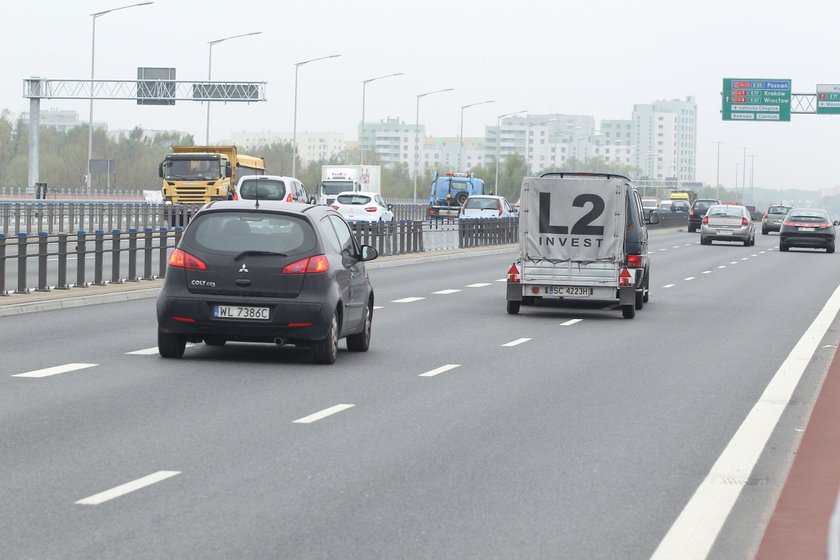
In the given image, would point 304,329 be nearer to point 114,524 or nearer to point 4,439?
point 4,439

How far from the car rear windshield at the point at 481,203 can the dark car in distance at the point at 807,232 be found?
1141cm

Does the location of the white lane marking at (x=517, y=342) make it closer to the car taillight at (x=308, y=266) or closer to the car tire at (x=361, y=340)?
the car tire at (x=361, y=340)

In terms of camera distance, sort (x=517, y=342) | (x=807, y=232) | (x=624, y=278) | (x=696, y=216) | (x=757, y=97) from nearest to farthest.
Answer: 1. (x=517, y=342)
2. (x=624, y=278)
3. (x=807, y=232)
4. (x=696, y=216)
5. (x=757, y=97)

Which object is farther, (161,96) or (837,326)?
(161,96)

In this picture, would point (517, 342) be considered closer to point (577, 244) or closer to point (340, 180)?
point (577, 244)

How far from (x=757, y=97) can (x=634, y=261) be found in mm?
62930

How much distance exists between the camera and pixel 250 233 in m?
14.5

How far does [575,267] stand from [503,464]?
13402 mm

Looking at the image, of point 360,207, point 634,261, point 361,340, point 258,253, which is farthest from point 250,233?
point 360,207

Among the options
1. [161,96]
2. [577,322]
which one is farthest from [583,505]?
[161,96]

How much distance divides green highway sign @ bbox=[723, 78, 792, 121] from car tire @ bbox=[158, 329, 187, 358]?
71.6m

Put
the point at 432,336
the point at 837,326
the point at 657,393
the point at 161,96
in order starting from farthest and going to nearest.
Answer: the point at 161,96, the point at 837,326, the point at 432,336, the point at 657,393

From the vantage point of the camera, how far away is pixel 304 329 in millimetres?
14125

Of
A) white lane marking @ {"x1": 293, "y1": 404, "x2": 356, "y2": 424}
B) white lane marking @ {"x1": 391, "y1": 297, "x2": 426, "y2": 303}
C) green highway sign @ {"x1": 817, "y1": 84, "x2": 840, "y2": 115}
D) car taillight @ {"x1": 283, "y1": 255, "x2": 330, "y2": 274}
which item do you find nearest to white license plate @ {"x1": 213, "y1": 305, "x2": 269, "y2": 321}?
car taillight @ {"x1": 283, "y1": 255, "x2": 330, "y2": 274}
